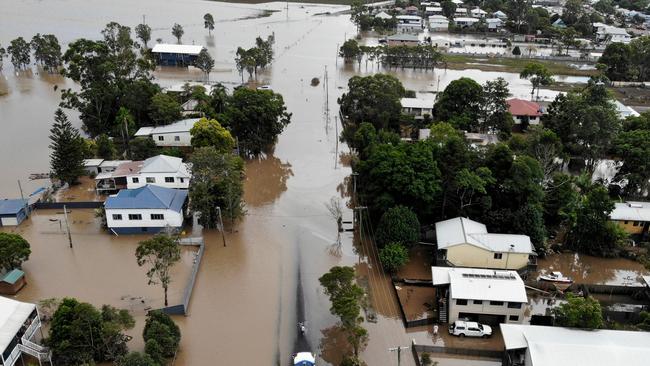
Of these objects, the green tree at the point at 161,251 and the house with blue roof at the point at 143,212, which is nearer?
the green tree at the point at 161,251

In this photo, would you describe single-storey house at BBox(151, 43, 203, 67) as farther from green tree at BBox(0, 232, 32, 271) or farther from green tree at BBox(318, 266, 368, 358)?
green tree at BBox(318, 266, 368, 358)

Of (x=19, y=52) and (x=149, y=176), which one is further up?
(x=19, y=52)

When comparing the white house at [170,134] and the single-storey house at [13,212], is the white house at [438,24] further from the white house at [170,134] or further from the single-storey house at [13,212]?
the single-storey house at [13,212]

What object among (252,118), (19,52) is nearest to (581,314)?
(252,118)

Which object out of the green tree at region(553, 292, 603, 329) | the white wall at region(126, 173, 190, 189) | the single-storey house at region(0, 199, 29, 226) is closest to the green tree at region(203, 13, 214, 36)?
the white wall at region(126, 173, 190, 189)

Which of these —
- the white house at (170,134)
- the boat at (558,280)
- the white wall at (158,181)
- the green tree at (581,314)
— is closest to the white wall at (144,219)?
the white wall at (158,181)

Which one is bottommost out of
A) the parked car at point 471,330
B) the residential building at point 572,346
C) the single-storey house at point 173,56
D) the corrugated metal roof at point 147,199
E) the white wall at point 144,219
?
the parked car at point 471,330

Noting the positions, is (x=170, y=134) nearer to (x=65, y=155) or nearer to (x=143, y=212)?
(x=65, y=155)
